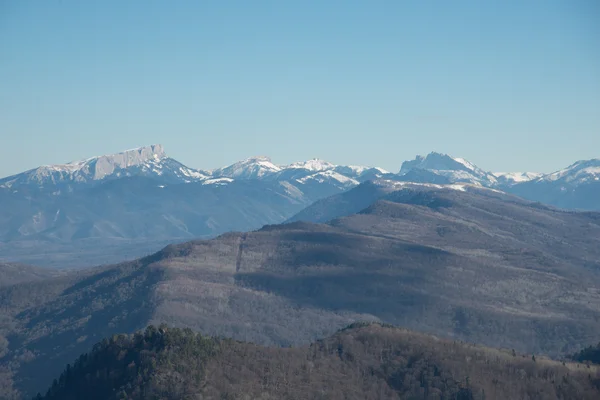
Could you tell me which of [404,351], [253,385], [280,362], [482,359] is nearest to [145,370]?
[253,385]

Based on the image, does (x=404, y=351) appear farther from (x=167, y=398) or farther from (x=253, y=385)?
(x=167, y=398)

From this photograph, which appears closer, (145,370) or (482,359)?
(145,370)

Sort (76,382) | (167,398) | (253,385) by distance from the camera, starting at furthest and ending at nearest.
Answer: (76,382), (253,385), (167,398)

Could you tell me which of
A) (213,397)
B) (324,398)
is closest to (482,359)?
(324,398)

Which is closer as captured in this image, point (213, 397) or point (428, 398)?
point (213, 397)

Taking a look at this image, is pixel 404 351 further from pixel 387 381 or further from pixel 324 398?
pixel 324 398

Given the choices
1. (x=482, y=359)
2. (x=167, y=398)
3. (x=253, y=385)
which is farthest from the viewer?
(x=482, y=359)
